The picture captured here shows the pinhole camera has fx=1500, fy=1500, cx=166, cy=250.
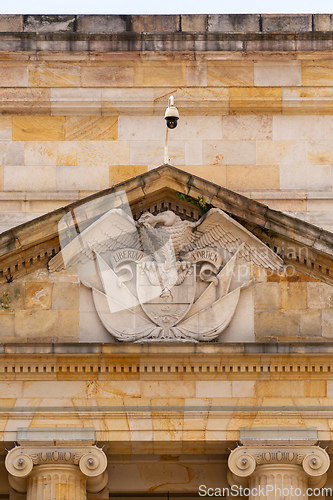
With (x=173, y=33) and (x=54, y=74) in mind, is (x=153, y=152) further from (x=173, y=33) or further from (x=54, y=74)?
(x=54, y=74)

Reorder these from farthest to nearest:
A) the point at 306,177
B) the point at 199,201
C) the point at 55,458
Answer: the point at 306,177, the point at 199,201, the point at 55,458

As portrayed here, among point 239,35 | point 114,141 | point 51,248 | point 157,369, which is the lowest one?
point 157,369

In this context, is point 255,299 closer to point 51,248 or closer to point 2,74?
point 51,248

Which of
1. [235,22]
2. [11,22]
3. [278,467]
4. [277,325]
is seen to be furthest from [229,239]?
[11,22]

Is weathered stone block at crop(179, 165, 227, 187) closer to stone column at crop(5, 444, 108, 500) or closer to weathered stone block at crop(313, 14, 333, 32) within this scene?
weathered stone block at crop(313, 14, 333, 32)

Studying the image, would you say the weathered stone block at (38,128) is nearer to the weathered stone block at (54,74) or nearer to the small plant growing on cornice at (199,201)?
the weathered stone block at (54,74)

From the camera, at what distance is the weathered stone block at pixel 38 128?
30875 millimetres

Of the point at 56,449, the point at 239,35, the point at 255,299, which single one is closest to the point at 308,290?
the point at 255,299

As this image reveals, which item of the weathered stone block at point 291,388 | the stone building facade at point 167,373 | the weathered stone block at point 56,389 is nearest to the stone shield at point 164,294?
the stone building facade at point 167,373

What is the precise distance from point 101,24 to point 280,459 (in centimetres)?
1075

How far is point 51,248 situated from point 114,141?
16.9 feet

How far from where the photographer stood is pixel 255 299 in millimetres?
26234

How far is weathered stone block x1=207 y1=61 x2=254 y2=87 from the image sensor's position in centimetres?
3114

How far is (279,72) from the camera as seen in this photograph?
31.2 meters
